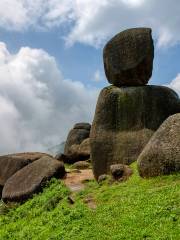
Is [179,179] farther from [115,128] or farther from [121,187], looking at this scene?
[115,128]

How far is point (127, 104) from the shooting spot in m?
28.5

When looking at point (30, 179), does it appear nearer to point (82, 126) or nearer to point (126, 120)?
point (126, 120)

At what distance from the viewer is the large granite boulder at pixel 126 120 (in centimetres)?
2750

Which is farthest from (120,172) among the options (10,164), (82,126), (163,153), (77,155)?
(82,126)

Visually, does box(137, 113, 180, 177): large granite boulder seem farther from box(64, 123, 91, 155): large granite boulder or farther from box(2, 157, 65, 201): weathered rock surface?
box(64, 123, 91, 155): large granite boulder

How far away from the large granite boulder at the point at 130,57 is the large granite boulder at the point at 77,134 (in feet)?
82.4

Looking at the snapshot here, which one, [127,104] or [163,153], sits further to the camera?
[127,104]

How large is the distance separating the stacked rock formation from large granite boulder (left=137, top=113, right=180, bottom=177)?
5213mm

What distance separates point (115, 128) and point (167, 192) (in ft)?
34.1

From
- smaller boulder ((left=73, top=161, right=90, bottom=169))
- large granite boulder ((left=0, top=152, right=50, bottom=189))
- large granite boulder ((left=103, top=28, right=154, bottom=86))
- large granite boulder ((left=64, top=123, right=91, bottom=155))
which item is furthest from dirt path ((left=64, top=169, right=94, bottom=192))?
large granite boulder ((left=64, top=123, right=91, bottom=155))

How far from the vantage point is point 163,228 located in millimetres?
14859

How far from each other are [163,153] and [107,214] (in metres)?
4.53

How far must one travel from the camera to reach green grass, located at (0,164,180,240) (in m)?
15.5

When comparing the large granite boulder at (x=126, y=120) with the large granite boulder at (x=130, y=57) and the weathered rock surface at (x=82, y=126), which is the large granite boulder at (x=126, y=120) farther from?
the weathered rock surface at (x=82, y=126)
